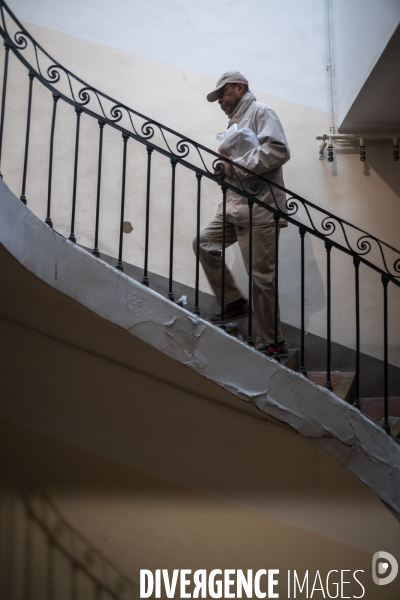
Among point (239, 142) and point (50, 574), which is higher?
point (239, 142)

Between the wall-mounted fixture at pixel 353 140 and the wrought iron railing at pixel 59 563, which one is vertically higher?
the wall-mounted fixture at pixel 353 140

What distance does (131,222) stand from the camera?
5.13 m

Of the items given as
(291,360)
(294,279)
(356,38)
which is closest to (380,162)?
(356,38)

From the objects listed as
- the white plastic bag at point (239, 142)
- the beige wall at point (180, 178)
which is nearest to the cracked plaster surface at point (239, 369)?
the white plastic bag at point (239, 142)

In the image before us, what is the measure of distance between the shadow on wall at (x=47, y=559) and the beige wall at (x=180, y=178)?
2.14m

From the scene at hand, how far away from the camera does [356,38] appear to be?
14.5 feet

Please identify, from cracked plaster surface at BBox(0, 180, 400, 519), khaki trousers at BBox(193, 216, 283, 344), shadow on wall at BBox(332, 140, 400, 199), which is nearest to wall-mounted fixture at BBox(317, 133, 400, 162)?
shadow on wall at BBox(332, 140, 400, 199)

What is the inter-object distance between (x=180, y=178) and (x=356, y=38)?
1810 mm

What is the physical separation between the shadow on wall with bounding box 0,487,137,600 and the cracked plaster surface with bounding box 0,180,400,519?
1864 mm

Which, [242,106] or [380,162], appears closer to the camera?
[242,106]

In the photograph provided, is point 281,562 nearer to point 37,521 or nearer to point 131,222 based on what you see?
point 37,521

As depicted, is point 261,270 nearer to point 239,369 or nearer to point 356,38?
point 239,369

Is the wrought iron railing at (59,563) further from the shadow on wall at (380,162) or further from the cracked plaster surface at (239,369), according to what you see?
the shadow on wall at (380,162)

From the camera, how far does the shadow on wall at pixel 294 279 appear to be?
16.3 feet
